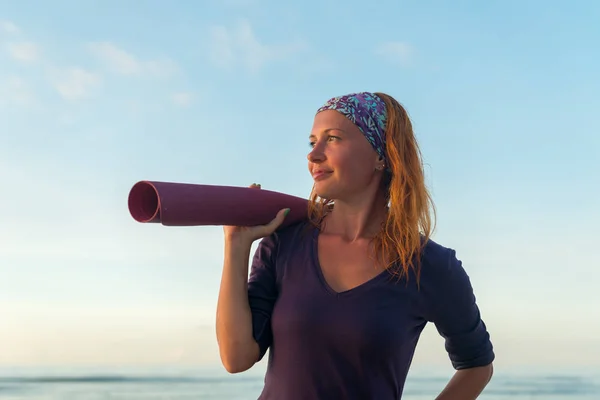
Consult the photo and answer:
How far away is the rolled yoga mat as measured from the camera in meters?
2.23

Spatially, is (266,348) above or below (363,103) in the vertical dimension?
below

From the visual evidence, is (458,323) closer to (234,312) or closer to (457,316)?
(457,316)

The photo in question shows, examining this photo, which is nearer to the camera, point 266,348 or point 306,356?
point 306,356

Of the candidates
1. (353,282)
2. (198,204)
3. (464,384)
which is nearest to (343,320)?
(353,282)

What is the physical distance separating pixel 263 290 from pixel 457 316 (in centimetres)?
71

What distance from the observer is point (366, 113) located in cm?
264

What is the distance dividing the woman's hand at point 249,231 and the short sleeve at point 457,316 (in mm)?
594

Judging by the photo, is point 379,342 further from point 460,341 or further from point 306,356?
point 460,341

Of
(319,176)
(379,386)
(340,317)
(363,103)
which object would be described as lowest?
(379,386)

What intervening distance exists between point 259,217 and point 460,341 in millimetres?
905

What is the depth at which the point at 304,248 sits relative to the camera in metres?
2.65

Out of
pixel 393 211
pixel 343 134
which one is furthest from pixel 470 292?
pixel 343 134

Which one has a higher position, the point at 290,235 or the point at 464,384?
the point at 290,235

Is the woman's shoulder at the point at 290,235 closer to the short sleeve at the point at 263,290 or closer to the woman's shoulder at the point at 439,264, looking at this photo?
the short sleeve at the point at 263,290
